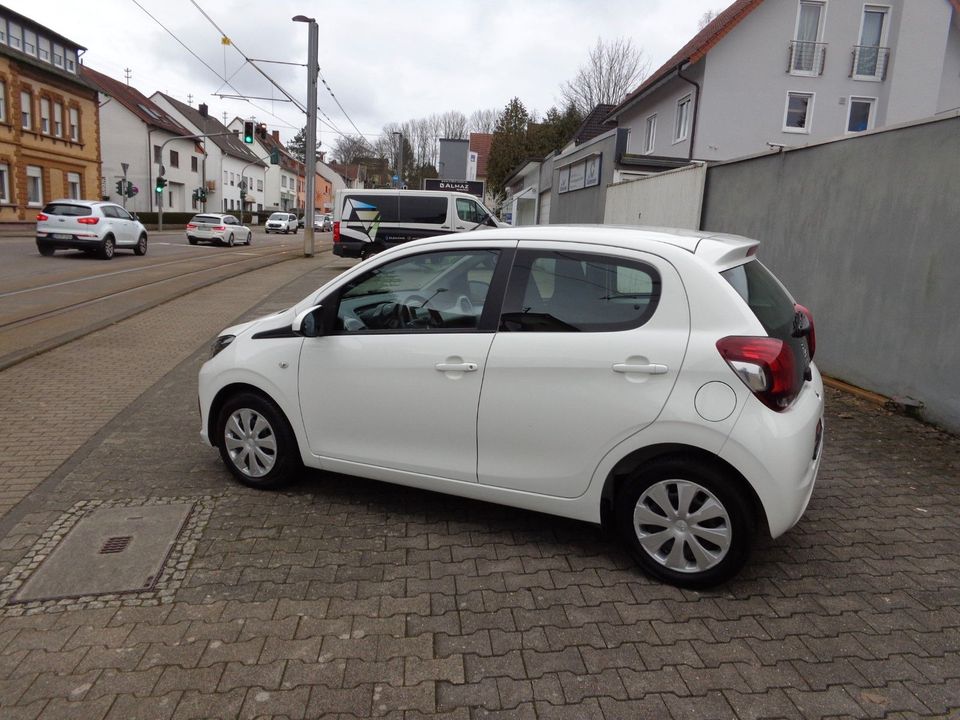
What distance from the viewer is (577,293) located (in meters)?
3.47

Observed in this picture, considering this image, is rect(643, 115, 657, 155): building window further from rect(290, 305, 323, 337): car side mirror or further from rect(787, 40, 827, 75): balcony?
rect(290, 305, 323, 337): car side mirror

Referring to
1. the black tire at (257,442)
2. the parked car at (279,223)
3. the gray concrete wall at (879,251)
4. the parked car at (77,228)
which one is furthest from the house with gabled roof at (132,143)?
the black tire at (257,442)

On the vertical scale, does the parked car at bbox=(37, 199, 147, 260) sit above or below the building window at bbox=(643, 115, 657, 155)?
below

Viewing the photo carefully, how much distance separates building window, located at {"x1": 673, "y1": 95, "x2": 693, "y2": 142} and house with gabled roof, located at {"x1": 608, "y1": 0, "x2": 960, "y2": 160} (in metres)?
0.04

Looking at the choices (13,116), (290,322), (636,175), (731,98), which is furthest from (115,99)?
(290,322)

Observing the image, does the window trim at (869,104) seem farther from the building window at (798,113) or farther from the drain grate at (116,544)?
the drain grate at (116,544)

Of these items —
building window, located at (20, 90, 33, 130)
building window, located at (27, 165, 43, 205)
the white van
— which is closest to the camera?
the white van

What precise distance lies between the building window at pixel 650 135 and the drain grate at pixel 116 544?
28.6 meters

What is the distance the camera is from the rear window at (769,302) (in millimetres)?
3301

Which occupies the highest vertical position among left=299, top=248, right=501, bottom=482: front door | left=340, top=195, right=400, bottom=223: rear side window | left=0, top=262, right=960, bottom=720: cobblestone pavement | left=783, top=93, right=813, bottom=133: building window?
left=783, top=93, right=813, bottom=133: building window

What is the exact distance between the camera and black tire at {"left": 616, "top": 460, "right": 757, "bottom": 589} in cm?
316

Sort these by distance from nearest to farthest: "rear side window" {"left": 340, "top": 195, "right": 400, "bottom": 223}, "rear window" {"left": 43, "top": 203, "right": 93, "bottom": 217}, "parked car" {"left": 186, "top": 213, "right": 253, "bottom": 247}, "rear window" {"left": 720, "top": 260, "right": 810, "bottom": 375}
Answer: "rear window" {"left": 720, "top": 260, "right": 810, "bottom": 375} < "rear side window" {"left": 340, "top": 195, "right": 400, "bottom": 223} < "rear window" {"left": 43, "top": 203, "right": 93, "bottom": 217} < "parked car" {"left": 186, "top": 213, "right": 253, "bottom": 247}

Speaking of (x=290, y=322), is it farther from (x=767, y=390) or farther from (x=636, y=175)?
(x=636, y=175)

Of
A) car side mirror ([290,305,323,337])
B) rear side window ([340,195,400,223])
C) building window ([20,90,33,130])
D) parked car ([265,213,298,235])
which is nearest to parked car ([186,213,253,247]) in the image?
building window ([20,90,33,130])
